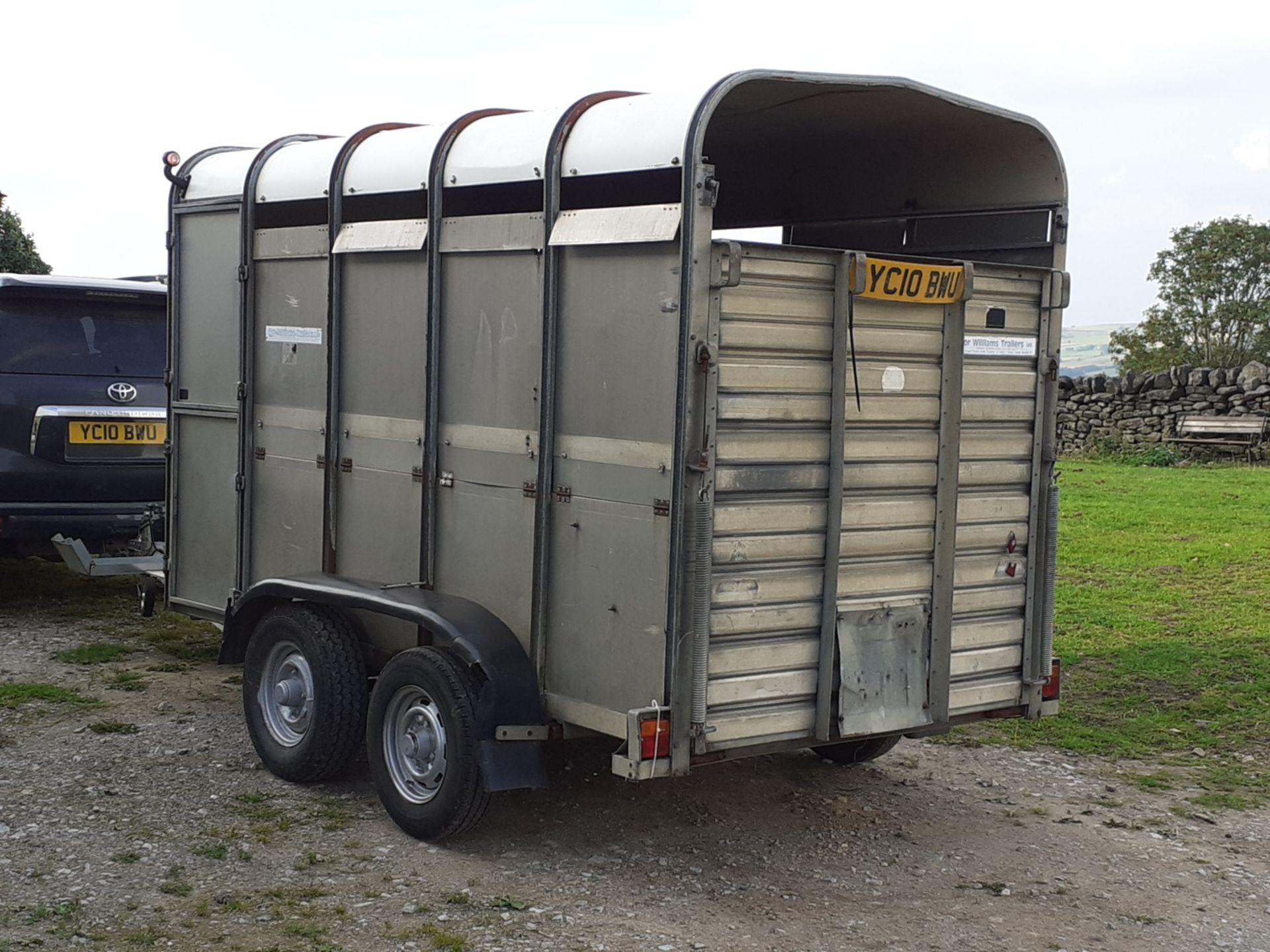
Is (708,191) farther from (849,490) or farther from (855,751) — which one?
(855,751)

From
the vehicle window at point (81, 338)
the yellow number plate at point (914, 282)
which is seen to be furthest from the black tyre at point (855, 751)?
the vehicle window at point (81, 338)

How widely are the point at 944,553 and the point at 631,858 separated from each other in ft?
5.52

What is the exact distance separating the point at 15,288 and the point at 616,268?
5.75 meters

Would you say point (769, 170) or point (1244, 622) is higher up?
point (769, 170)

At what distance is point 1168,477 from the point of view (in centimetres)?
1961

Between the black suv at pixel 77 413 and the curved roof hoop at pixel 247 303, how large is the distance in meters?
2.60

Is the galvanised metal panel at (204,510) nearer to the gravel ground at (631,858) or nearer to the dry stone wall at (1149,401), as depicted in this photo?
the gravel ground at (631,858)

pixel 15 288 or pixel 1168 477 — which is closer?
pixel 15 288

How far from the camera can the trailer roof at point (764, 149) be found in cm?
538

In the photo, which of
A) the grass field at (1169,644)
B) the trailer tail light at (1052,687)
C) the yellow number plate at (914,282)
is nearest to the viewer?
the yellow number plate at (914,282)

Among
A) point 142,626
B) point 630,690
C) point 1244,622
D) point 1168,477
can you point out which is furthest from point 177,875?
point 1168,477

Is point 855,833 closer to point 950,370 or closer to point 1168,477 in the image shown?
point 950,370

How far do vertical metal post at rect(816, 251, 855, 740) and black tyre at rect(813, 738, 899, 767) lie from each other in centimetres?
139

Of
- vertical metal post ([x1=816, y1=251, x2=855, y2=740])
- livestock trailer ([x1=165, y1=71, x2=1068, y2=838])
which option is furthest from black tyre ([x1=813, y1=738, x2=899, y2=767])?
vertical metal post ([x1=816, y1=251, x2=855, y2=740])
